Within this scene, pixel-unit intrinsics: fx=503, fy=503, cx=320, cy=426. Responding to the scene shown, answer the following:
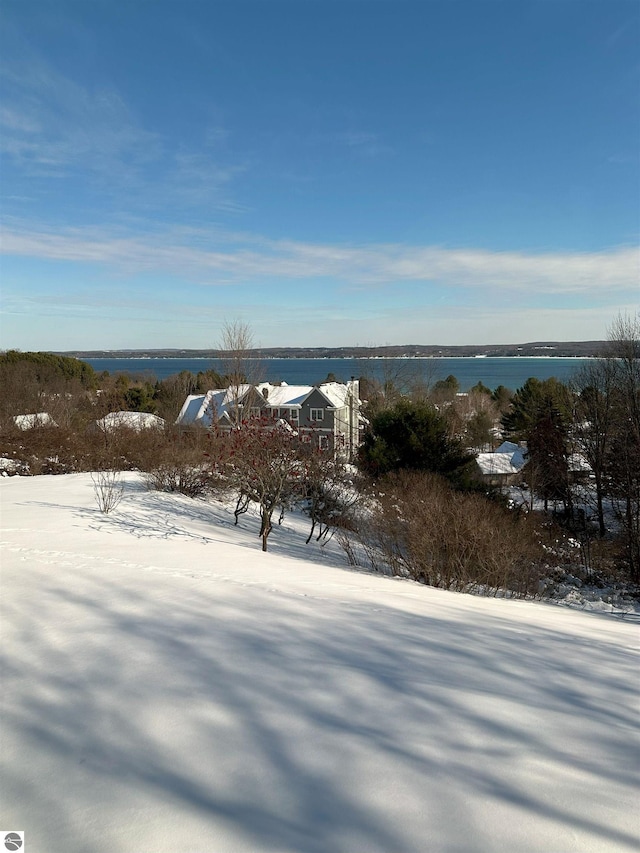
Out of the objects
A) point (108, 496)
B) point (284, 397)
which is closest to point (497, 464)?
point (284, 397)

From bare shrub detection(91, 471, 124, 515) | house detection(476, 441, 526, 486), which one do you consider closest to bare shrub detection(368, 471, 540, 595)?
bare shrub detection(91, 471, 124, 515)

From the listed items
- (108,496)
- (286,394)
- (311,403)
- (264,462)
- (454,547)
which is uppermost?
(286,394)

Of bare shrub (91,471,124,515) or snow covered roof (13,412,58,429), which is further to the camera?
snow covered roof (13,412,58,429)

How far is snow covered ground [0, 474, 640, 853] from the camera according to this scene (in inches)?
92.1

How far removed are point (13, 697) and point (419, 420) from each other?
623 inches

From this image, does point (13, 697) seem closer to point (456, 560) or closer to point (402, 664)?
point (402, 664)

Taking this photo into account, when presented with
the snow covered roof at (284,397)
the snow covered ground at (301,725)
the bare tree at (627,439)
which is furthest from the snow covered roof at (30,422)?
the bare tree at (627,439)

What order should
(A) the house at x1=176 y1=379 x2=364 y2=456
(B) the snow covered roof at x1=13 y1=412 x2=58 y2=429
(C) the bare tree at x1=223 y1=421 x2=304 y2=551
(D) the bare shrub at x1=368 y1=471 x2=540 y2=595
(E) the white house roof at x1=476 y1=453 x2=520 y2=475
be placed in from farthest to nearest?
(A) the house at x1=176 y1=379 x2=364 y2=456 < (E) the white house roof at x1=476 y1=453 x2=520 y2=475 < (B) the snow covered roof at x1=13 y1=412 x2=58 y2=429 < (C) the bare tree at x1=223 y1=421 x2=304 y2=551 < (D) the bare shrub at x1=368 y1=471 x2=540 y2=595

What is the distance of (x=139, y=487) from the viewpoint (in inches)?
561

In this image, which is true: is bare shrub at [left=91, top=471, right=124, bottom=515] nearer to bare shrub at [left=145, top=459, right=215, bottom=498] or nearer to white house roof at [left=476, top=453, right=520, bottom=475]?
bare shrub at [left=145, top=459, right=215, bottom=498]

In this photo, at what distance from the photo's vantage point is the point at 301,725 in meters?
3.06

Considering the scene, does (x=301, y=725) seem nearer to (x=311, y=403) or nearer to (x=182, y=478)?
(x=182, y=478)

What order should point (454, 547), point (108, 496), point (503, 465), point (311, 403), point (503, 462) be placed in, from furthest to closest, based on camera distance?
point (311, 403) < point (503, 462) < point (503, 465) < point (108, 496) < point (454, 547)

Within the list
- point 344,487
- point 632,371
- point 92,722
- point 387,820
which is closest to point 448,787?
point 387,820
